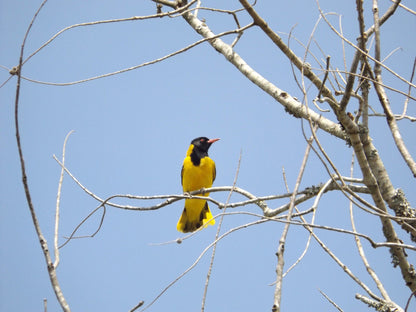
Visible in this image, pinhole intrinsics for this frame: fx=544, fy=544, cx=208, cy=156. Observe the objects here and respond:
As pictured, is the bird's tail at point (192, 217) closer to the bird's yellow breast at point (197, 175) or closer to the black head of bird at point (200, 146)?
the bird's yellow breast at point (197, 175)

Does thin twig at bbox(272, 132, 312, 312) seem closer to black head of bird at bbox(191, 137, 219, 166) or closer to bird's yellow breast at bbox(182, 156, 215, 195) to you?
bird's yellow breast at bbox(182, 156, 215, 195)

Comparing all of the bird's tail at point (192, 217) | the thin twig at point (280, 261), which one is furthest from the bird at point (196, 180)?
the thin twig at point (280, 261)

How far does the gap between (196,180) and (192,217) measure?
641mm

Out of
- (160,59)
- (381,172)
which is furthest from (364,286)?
(160,59)

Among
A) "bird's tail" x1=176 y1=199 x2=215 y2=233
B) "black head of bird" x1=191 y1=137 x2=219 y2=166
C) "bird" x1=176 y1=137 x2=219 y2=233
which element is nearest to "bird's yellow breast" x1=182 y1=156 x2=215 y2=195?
"bird" x1=176 y1=137 x2=219 y2=233

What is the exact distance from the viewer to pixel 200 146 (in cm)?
730

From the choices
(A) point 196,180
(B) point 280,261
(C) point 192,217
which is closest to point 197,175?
(A) point 196,180

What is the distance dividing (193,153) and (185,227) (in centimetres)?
97

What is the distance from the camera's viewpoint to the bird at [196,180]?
6.68 m

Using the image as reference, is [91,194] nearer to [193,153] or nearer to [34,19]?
[34,19]

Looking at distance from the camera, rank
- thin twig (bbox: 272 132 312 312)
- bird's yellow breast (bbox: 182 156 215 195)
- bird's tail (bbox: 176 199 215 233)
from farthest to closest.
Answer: bird's tail (bbox: 176 199 215 233)
bird's yellow breast (bbox: 182 156 215 195)
thin twig (bbox: 272 132 312 312)

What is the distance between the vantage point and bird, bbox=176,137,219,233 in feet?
21.9

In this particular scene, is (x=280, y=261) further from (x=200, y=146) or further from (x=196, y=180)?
(x=200, y=146)

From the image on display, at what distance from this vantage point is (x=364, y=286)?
258 centimetres
